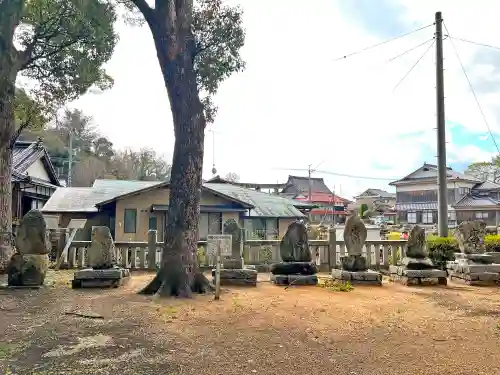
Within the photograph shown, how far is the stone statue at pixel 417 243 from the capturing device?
9.27 metres

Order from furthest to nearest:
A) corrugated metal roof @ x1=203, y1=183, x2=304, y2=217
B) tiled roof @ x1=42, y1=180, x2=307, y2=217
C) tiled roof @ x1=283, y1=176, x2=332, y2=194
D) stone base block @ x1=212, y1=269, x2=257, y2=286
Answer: tiled roof @ x1=283, y1=176, x2=332, y2=194
corrugated metal roof @ x1=203, y1=183, x2=304, y2=217
tiled roof @ x1=42, y1=180, x2=307, y2=217
stone base block @ x1=212, y1=269, x2=257, y2=286

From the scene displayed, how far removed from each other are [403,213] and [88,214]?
37266mm

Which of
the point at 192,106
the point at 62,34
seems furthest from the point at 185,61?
the point at 62,34

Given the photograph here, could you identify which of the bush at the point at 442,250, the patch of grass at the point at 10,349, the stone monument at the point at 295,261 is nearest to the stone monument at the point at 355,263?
the stone monument at the point at 295,261

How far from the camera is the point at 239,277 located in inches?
344

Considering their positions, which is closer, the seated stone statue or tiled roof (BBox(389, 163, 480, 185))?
the seated stone statue

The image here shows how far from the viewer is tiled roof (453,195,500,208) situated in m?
37.8

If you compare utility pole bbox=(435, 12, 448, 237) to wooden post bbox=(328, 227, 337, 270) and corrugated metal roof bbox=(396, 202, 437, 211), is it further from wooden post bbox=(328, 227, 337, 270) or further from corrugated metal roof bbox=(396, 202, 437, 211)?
corrugated metal roof bbox=(396, 202, 437, 211)

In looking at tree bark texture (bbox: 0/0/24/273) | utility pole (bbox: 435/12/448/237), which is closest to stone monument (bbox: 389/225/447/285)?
utility pole (bbox: 435/12/448/237)

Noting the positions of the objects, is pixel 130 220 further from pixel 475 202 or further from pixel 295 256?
pixel 475 202

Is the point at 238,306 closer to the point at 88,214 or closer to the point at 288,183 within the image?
the point at 88,214

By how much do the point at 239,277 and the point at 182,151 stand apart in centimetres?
294

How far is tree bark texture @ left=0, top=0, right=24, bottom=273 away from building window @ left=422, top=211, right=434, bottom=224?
4220 centimetres

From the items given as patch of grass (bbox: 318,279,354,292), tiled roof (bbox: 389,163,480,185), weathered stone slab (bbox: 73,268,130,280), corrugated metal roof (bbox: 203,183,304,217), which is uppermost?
tiled roof (bbox: 389,163,480,185)
